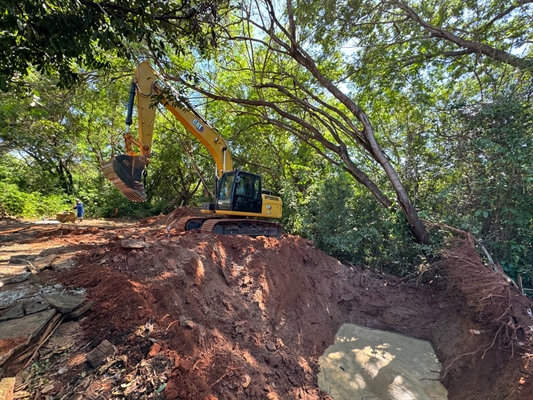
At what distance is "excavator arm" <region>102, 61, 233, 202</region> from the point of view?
202 inches

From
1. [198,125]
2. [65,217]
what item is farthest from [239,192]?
[65,217]

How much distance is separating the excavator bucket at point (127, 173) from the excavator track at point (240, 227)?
1.95 m

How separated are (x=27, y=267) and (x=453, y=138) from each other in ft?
30.5

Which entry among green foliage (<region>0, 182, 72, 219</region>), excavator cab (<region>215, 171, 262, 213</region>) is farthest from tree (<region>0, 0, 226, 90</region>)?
green foliage (<region>0, 182, 72, 219</region>)

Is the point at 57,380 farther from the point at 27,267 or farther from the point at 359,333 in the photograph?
the point at 359,333

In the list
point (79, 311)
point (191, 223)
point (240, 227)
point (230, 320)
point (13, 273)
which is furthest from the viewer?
point (240, 227)

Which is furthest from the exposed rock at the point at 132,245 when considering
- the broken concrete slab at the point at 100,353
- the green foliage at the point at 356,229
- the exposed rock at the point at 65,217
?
the exposed rock at the point at 65,217

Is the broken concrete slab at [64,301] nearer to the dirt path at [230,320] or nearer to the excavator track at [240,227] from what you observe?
the dirt path at [230,320]

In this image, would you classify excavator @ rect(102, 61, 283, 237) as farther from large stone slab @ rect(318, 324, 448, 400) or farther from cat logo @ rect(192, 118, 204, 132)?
large stone slab @ rect(318, 324, 448, 400)

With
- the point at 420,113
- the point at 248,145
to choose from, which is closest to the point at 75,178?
the point at 248,145

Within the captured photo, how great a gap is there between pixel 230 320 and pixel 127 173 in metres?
3.69

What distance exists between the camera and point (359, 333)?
5762mm

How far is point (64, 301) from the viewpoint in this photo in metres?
2.71

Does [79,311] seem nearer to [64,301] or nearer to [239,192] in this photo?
[64,301]
